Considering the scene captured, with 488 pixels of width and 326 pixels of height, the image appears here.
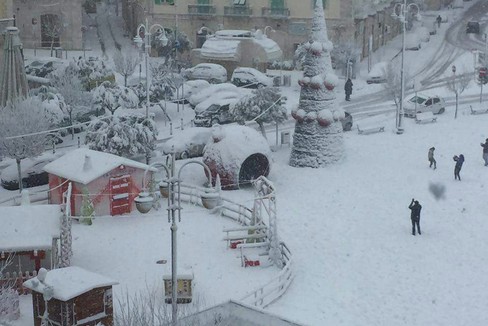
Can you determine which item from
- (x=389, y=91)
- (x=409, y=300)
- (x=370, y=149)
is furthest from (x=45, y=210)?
(x=389, y=91)

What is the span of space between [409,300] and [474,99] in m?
25.5

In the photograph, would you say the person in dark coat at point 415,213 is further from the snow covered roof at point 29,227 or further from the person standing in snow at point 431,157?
the snow covered roof at point 29,227

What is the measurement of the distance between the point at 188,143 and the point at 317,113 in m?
5.72

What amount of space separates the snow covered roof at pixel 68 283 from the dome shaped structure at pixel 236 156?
12436 mm

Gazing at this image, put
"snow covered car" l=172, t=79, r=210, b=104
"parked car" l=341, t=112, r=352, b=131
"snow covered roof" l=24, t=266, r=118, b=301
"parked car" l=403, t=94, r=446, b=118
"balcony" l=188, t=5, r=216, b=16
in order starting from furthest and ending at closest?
"balcony" l=188, t=5, r=216, b=16
"snow covered car" l=172, t=79, r=210, b=104
"parked car" l=403, t=94, r=446, b=118
"parked car" l=341, t=112, r=352, b=131
"snow covered roof" l=24, t=266, r=118, b=301

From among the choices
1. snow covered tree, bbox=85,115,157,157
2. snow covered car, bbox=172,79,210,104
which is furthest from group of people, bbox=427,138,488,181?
snow covered car, bbox=172,79,210,104

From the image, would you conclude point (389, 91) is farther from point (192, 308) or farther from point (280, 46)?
point (192, 308)

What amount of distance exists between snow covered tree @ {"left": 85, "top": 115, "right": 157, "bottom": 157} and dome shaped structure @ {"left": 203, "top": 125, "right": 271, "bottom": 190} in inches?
104

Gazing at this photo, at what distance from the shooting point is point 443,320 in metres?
23.7

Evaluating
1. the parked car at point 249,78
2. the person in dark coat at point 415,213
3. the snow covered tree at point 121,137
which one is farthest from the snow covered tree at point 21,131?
the parked car at point 249,78

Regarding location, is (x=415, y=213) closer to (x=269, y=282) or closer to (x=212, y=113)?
(x=269, y=282)

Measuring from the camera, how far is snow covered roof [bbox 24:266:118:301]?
2148 centimetres

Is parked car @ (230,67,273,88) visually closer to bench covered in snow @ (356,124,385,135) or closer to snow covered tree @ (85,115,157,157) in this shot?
bench covered in snow @ (356,124,385,135)

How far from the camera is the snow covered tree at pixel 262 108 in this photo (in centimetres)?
3966
